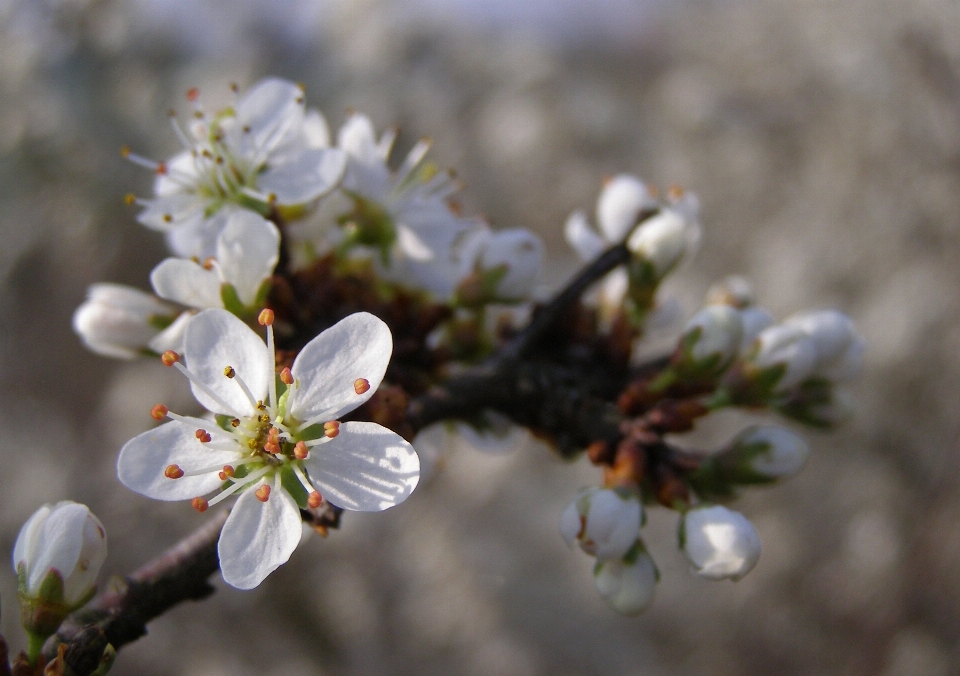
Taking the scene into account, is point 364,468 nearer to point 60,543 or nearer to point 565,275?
point 60,543

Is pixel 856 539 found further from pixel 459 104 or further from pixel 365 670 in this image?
pixel 459 104

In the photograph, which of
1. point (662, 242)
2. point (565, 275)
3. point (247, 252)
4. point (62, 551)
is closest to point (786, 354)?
point (662, 242)

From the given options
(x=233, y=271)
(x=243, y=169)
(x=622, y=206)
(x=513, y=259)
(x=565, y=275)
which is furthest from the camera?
(x=565, y=275)

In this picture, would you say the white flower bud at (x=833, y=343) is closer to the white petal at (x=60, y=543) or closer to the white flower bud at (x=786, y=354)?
the white flower bud at (x=786, y=354)

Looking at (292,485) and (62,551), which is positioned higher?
(292,485)

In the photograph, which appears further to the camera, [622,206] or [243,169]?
[622,206]

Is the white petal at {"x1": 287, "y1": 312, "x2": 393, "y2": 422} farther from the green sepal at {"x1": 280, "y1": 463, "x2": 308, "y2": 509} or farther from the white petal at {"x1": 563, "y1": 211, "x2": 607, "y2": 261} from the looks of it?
the white petal at {"x1": 563, "y1": 211, "x2": 607, "y2": 261}

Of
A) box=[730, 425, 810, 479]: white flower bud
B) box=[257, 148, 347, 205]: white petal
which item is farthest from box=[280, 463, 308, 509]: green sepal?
box=[730, 425, 810, 479]: white flower bud

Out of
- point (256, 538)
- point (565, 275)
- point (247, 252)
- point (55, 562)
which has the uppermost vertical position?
point (247, 252)
